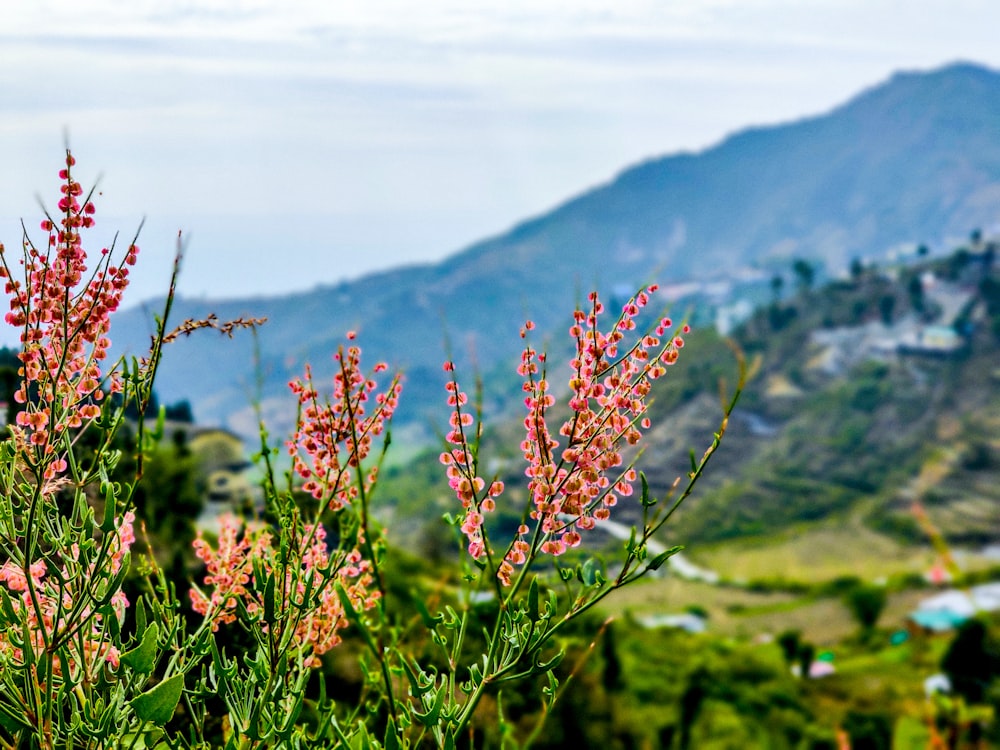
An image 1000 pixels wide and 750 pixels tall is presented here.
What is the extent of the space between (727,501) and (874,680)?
2228 inches

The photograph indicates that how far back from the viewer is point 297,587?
298 cm

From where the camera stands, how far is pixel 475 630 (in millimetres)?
12555

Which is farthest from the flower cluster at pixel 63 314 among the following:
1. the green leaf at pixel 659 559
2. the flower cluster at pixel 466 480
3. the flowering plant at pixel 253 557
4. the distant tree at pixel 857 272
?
the distant tree at pixel 857 272

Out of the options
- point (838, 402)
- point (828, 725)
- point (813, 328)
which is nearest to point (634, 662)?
point (828, 725)

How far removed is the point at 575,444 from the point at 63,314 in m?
1.55

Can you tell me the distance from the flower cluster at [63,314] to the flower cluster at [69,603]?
0.31m

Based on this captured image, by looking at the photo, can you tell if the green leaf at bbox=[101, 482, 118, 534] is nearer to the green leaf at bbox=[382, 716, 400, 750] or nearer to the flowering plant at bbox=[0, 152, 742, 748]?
the flowering plant at bbox=[0, 152, 742, 748]

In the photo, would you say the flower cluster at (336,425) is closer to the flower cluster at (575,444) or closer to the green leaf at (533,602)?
the flower cluster at (575,444)

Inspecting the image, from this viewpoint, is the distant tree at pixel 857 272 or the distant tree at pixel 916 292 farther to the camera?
the distant tree at pixel 857 272

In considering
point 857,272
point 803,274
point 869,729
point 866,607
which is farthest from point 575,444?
point 857,272

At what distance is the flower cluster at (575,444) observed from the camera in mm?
2760

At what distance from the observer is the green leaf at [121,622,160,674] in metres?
2.60

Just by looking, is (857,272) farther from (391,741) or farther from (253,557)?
(391,741)

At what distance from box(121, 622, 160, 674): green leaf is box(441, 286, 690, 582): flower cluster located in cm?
88
